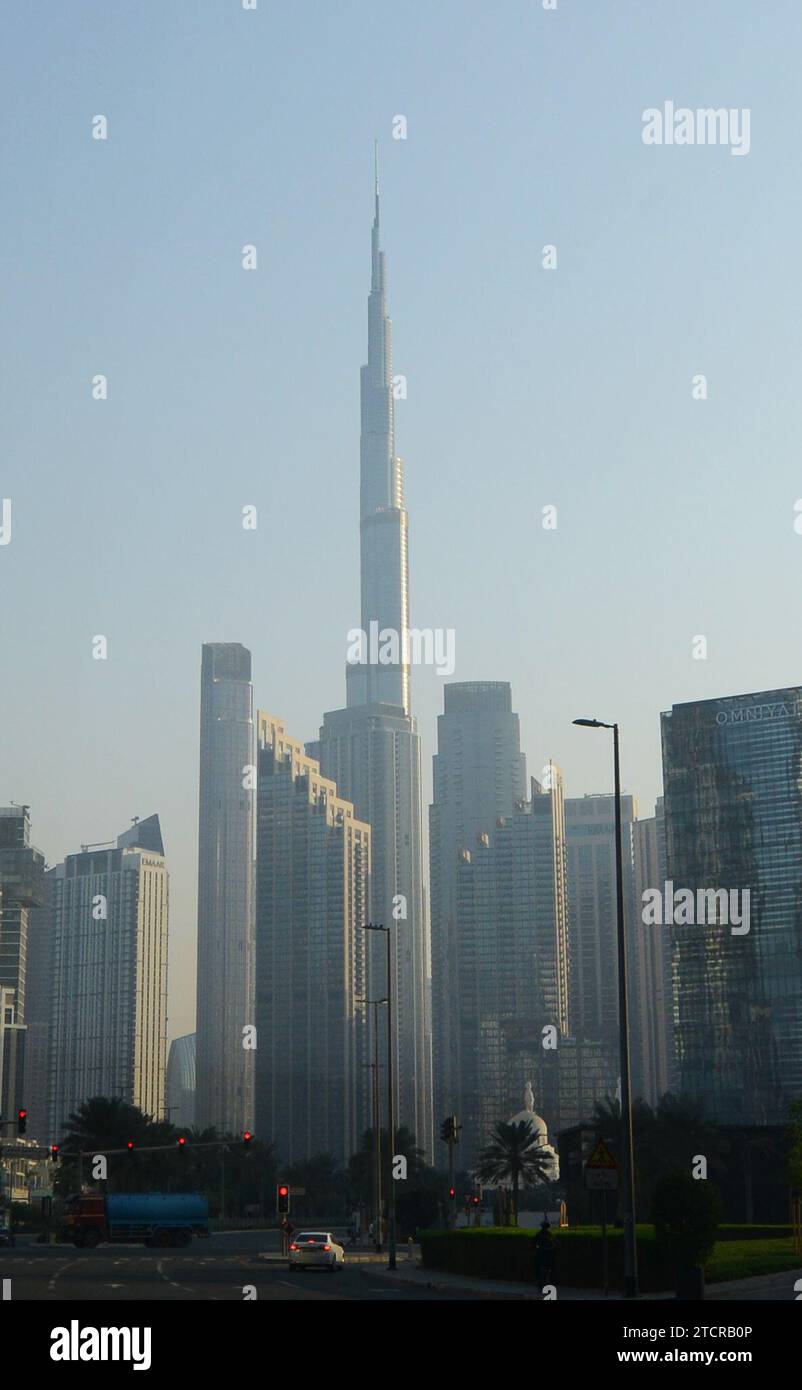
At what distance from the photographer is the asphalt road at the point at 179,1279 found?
40.2 metres

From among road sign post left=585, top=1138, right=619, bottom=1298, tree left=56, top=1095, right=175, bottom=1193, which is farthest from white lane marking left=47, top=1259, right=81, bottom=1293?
tree left=56, top=1095, right=175, bottom=1193

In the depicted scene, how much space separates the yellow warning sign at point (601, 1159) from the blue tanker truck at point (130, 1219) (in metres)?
58.9

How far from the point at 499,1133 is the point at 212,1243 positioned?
17.8 m

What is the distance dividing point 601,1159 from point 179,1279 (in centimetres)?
1843

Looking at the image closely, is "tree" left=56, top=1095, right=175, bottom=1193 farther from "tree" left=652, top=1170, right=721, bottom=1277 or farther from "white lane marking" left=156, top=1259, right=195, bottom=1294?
"tree" left=652, top=1170, right=721, bottom=1277

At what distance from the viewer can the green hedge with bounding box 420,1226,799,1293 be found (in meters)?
40.8

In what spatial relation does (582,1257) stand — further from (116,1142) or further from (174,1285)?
(116,1142)

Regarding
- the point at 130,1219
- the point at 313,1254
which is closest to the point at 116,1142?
the point at 130,1219

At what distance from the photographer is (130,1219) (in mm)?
90688

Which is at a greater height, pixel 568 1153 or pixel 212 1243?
pixel 568 1153
